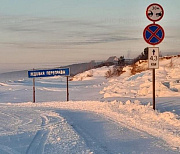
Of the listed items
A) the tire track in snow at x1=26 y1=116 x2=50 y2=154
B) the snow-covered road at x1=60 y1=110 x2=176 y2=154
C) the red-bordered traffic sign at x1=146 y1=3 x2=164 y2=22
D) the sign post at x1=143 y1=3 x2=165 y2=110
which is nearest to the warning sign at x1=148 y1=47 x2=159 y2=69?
the sign post at x1=143 y1=3 x2=165 y2=110

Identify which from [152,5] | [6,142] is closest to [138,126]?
[6,142]

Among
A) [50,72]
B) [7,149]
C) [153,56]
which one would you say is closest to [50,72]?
[50,72]

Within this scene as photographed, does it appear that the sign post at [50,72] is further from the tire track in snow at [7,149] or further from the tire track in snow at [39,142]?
the tire track in snow at [7,149]

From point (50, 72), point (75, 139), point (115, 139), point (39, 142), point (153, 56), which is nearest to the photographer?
point (39, 142)

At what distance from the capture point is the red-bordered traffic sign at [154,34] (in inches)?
509

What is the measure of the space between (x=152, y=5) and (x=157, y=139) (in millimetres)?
6028

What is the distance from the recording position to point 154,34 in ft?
42.6

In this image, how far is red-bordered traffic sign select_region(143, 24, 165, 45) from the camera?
1293 centimetres

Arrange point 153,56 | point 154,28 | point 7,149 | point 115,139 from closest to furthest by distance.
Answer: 1. point 7,149
2. point 115,139
3. point 154,28
4. point 153,56

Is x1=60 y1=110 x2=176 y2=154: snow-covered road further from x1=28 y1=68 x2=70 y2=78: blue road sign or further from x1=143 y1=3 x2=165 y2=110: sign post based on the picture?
x1=28 y1=68 x2=70 y2=78: blue road sign

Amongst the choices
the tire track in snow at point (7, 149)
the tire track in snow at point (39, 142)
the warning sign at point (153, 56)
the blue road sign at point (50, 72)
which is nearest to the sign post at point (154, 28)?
the warning sign at point (153, 56)

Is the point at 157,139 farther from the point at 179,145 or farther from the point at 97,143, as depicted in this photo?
the point at 97,143

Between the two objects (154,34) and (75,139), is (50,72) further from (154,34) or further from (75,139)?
(75,139)

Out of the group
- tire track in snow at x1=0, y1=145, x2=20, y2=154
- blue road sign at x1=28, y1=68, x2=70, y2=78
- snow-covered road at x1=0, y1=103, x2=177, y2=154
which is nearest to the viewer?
tire track in snow at x1=0, y1=145, x2=20, y2=154
